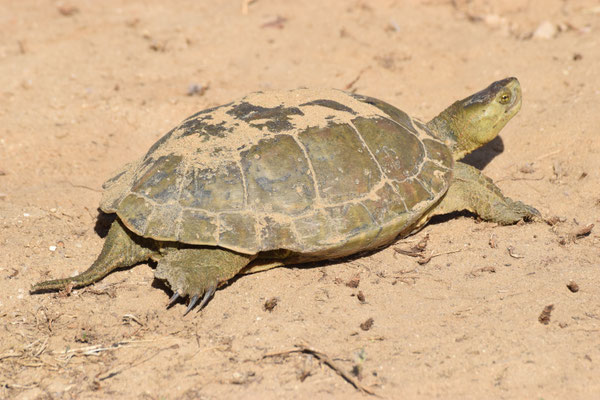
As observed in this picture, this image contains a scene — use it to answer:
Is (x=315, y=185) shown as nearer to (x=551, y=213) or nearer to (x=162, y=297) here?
(x=162, y=297)

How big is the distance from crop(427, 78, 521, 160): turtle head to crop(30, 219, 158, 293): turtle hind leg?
3072mm

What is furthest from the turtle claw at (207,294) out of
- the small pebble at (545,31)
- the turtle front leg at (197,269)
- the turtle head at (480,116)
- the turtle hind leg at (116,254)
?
the small pebble at (545,31)

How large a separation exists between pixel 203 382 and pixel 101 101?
16.3 ft

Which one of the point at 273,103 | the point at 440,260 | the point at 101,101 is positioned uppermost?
the point at 273,103

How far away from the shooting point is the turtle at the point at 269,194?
3939 mm

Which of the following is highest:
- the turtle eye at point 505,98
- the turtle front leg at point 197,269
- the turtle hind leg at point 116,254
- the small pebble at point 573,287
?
the turtle eye at point 505,98

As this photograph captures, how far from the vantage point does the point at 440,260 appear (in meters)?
4.46

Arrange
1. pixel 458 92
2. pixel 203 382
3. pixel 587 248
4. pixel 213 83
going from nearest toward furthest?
1. pixel 203 382
2. pixel 587 248
3. pixel 458 92
4. pixel 213 83

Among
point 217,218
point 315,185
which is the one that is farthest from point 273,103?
point 217,218

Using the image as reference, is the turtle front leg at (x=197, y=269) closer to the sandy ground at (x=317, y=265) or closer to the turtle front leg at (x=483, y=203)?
the sandy ground at (x=317, y=265)

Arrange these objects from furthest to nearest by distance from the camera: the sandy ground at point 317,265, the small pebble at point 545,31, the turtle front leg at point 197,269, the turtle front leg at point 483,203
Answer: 1. the small pebble at point 545,31
2. the turtle front leg at point 483,203
3. the turtle front leg at point 197,269
4. the sandy ground at point 317,265

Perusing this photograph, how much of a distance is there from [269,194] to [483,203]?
2.10 meters

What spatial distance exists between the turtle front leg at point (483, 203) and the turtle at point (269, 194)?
0.5 inches

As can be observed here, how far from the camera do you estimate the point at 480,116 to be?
5301 millimetres
